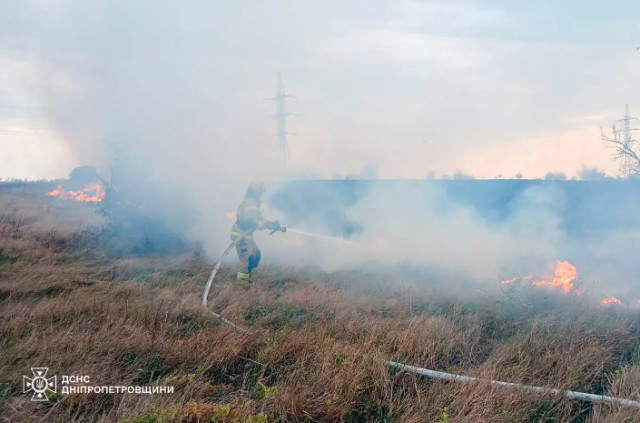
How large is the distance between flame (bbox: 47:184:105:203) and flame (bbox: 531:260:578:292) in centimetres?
1221

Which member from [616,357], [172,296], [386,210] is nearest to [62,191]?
[386,210]

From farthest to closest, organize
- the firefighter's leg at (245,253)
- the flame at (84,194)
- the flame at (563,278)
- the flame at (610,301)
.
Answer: the flame at (84,194) < the firefighter's leg at (245,253) < the flame at (563,278) < the flame at (610,301)

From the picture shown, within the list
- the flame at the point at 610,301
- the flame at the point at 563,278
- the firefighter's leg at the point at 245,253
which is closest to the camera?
the flame at the point at 610,301

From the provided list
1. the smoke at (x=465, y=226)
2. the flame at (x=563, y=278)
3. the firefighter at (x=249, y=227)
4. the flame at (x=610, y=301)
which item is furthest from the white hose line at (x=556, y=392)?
the smoke at (x=465, y=226)

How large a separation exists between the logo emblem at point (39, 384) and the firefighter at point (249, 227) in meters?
4.35

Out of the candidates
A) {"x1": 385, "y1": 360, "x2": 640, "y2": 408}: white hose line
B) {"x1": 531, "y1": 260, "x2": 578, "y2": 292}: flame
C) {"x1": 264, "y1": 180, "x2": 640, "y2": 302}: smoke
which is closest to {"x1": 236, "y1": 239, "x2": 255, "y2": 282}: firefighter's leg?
{"x1": 264, "y1": 180, "x2": 640, "y2": 302}: smoke

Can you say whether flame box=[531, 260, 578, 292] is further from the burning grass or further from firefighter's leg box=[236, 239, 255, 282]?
firefighter's leg box=[236, 239, 255, 282]

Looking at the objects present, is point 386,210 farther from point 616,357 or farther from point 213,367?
point 213,367

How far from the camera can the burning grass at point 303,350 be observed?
2.95m

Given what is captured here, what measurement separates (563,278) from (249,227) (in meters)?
6.26

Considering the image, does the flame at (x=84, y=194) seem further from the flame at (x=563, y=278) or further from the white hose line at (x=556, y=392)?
the flame at (x=563, y=278)

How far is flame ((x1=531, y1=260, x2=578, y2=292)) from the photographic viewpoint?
24.1ft

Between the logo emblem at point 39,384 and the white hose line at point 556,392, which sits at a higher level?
the logo emblem at point 39,384

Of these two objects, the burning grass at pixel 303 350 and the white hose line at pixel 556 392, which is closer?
the burning grass at pixel 303 350
